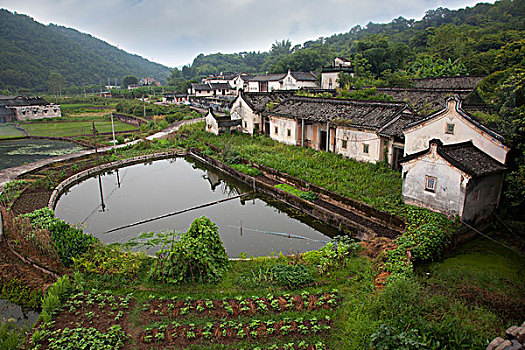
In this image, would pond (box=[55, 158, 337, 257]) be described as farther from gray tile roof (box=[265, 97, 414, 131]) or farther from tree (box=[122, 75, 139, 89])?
tree (box=[122, 75, 139, 89])

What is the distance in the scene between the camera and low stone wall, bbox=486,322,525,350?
574 cm

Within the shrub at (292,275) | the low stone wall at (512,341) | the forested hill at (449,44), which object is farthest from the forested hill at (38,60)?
the low stone wall at (512,341)

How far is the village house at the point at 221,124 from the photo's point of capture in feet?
106

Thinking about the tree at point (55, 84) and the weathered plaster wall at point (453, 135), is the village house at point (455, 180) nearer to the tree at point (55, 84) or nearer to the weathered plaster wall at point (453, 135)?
the weathered plaster wall at point (453, 135)

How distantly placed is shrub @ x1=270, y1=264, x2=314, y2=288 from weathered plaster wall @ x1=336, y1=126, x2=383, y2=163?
1200cm

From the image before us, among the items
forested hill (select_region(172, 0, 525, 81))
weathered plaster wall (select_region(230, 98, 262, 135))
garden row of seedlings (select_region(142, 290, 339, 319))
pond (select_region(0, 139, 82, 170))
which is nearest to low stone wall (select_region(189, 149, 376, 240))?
garden row of seedlings (select_region(142, 290, 339, 319))

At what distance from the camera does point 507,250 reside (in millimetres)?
12195

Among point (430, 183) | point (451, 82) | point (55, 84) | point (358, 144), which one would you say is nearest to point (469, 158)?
point (430, 183)

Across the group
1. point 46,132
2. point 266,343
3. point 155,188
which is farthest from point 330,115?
point 46,132

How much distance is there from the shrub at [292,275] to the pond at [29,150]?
24.3 metres

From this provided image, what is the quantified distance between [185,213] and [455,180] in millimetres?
12005

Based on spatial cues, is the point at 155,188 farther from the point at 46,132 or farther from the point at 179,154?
the point at 46,132

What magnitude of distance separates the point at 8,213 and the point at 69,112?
46.7 metres

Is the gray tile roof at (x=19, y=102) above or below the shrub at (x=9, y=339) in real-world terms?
above
